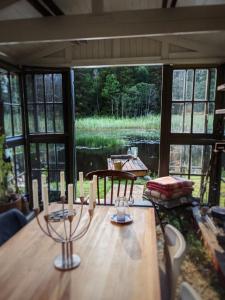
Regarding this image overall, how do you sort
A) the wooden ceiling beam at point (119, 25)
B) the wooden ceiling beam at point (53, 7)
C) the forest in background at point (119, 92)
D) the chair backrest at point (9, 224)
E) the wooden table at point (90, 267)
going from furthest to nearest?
the forest in background at point (119, 92)
the wooden ceiling beam at point (53, 7)
the wooden ceiling beam at point (119, 25)
the chair backrest at point (9, 224)
the wooden table at point (90, 267)

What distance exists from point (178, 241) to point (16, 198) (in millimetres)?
2192

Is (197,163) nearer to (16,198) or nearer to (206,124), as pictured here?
(206,124)

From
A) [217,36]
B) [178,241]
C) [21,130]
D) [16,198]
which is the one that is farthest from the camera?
[21,130]

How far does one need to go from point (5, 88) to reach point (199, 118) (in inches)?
97.3

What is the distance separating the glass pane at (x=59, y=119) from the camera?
332 centimetres

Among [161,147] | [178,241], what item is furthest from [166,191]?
[178,241]

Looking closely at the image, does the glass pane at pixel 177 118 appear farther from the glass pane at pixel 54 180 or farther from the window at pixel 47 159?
the glass pane at pixel 54 180

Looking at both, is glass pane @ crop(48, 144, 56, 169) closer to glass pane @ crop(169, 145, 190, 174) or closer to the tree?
glass pane @ crop(169, 145, 190, 174)

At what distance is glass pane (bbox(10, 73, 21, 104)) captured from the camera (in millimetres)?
3054

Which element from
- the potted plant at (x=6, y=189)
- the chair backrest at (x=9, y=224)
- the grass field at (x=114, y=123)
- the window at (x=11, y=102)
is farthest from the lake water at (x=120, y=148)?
the chair backrest at (x=9, y=224)

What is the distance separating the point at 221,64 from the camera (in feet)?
9.55

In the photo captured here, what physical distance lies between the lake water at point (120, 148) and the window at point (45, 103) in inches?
110

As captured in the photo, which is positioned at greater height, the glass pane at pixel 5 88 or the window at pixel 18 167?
the glass pane at pixel 5 88

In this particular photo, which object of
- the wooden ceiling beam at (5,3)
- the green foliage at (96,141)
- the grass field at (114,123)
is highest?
the wooden ceiling beam at (5,3)
